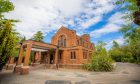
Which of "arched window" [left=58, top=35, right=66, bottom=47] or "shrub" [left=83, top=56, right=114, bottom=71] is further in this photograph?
"arched window" [left=58, top=35, right=66, bottom=47]

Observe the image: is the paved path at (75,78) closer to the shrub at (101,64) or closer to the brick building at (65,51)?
the shrub at (101,64)

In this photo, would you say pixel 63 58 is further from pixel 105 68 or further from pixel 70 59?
pixel 105 68

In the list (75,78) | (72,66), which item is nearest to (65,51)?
(72,66)

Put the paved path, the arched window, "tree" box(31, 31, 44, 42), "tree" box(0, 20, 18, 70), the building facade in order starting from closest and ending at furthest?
"tree" box(0, 20, 18, 70), the paved path, the building facade, the arched window, "tree" box(31, 31, 44, 42)

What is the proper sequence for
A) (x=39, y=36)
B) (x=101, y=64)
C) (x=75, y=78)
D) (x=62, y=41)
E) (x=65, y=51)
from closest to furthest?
1. (x=75, y=78)
2. (x=101, y=64)
3. (x=65, y=51)
4. (x=62, y=41)
5. (x=39, y=36)

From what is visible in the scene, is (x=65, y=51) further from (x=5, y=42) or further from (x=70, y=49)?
(x=5, y=42)

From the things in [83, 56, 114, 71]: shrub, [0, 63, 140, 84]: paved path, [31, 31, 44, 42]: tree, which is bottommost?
[0, 63, 140, 84]: paved path

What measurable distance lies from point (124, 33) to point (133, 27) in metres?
1.35

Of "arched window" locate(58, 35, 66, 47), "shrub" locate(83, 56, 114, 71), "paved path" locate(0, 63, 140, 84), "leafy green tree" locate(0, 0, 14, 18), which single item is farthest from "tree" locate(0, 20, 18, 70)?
"arched window" locate(58, 35, 66, 47)

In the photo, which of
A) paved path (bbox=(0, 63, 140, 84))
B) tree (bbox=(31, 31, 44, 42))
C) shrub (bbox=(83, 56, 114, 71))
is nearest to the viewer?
paved path (bbox=(0, 63, 140, 84))

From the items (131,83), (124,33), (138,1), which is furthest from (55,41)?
(138,1)

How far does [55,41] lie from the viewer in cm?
3206

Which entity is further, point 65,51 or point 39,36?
point 39,36

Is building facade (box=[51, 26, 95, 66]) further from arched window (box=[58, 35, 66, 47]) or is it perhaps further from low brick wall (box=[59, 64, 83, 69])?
low brick wall (box=[59, 64, 83, 69])
